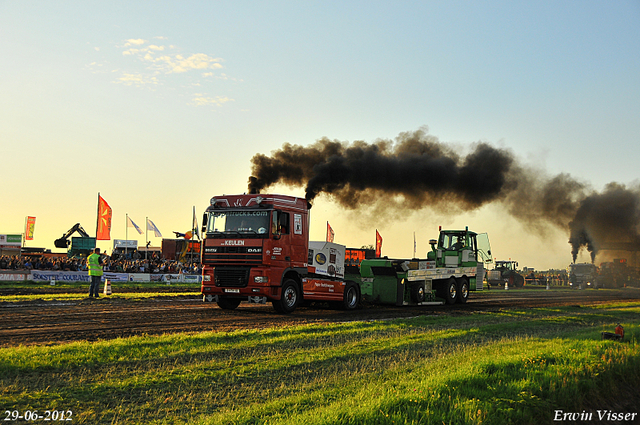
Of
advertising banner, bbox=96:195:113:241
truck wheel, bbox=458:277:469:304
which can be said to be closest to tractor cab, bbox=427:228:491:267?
truck wheel, bbox=458:277:469:304

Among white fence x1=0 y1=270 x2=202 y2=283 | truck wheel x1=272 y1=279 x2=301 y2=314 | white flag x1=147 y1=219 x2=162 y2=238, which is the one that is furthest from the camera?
white flag x1=147 y1=219 x2=162 y2=238

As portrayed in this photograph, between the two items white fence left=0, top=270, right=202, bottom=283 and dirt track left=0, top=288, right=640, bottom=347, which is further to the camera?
white fence left=0, top=270, right=202, bottom=283

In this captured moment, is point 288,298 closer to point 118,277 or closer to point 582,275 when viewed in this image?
point 118,277

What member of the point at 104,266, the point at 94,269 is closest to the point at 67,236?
the point at 104,266

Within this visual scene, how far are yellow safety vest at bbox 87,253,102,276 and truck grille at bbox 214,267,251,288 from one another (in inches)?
247

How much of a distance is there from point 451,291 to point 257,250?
1150 centimetres

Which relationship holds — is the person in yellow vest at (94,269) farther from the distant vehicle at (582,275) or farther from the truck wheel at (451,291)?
the distant vehicle at (582,275)

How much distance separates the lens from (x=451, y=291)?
24.4m

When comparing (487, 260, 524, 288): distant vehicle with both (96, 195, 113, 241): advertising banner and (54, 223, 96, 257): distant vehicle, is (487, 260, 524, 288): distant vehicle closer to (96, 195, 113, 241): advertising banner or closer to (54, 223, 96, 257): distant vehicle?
(96, 195, 113, 241): advertising banner

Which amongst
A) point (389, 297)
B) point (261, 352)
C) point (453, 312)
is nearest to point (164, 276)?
point (389, 297)

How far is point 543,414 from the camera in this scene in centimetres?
716

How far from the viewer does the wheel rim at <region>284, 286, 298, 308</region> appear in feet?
57.2

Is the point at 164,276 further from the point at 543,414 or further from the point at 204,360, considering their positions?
the point at 543,414

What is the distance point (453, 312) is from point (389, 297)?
8.82 feet
